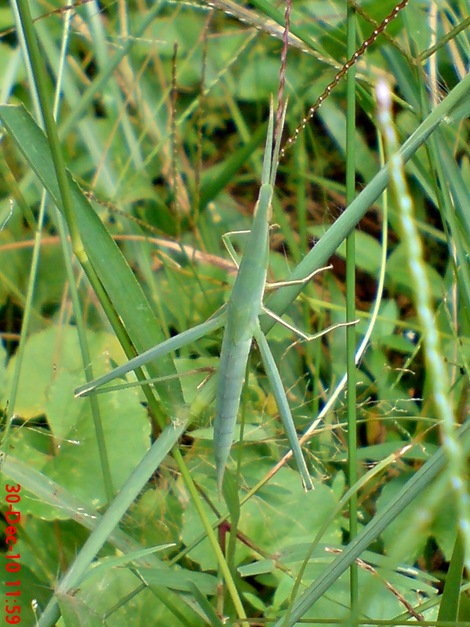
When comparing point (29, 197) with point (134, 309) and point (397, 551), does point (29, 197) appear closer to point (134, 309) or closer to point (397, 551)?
point (134, 309)

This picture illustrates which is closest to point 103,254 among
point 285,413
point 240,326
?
point 240,326

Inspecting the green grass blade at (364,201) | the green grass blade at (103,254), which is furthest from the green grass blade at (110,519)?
the green grass blade at (364,201)

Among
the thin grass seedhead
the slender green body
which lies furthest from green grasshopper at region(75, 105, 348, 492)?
the thin grass seedhead

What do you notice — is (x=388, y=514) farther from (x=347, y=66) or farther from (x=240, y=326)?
(x=347, y=66)

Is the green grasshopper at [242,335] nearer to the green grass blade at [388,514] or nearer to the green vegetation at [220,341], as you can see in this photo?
the green vegetation at [220,341]

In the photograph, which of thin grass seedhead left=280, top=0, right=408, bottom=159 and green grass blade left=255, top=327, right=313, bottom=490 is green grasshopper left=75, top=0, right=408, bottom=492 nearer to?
green grass blade left=255, top=327, right=313, bottom=490

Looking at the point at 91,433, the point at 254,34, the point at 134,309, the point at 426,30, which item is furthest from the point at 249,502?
the point at 254,34
